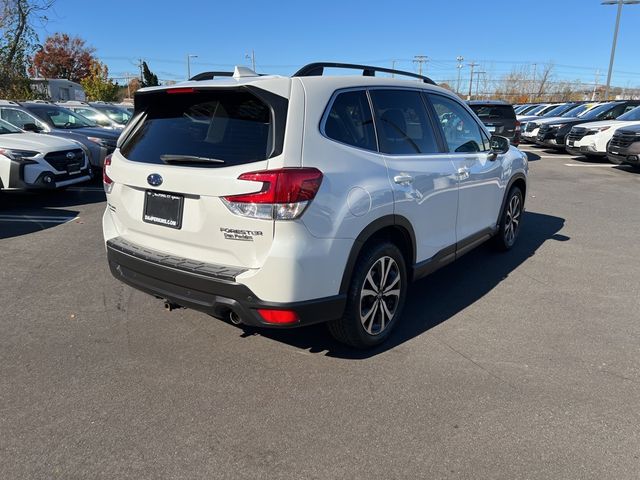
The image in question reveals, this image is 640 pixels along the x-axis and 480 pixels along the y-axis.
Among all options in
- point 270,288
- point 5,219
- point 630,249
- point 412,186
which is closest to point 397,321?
point 412,186

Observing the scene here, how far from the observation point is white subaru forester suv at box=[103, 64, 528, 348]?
106 inches

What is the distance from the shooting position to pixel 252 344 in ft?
11.5

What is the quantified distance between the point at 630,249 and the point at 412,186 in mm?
4031

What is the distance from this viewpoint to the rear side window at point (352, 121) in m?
2.99

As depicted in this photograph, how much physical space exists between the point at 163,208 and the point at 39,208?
609cm

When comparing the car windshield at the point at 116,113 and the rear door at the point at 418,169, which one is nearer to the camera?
the rear door at the point at 418,169

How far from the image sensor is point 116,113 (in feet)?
47.8

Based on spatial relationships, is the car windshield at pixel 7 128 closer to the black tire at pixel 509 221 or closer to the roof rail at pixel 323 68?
the roof rail at pixel 323 68

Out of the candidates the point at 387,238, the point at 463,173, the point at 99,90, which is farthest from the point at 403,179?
the point at 99,90

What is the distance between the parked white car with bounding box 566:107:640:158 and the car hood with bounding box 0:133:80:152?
1334 cm

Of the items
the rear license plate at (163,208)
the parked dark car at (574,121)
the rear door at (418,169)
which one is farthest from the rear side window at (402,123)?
the parked dark car at (574,121)

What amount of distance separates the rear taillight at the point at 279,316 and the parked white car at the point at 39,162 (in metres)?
6.46

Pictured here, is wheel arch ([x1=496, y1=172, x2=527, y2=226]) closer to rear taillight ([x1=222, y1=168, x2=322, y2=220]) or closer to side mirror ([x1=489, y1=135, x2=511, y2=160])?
side mirror ([x1=489, y1=135, x2=511, y2=160])

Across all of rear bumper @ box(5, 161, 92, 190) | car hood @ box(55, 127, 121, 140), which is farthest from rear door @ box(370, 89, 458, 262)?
car hood @ box(55, 127, 121, 140)
